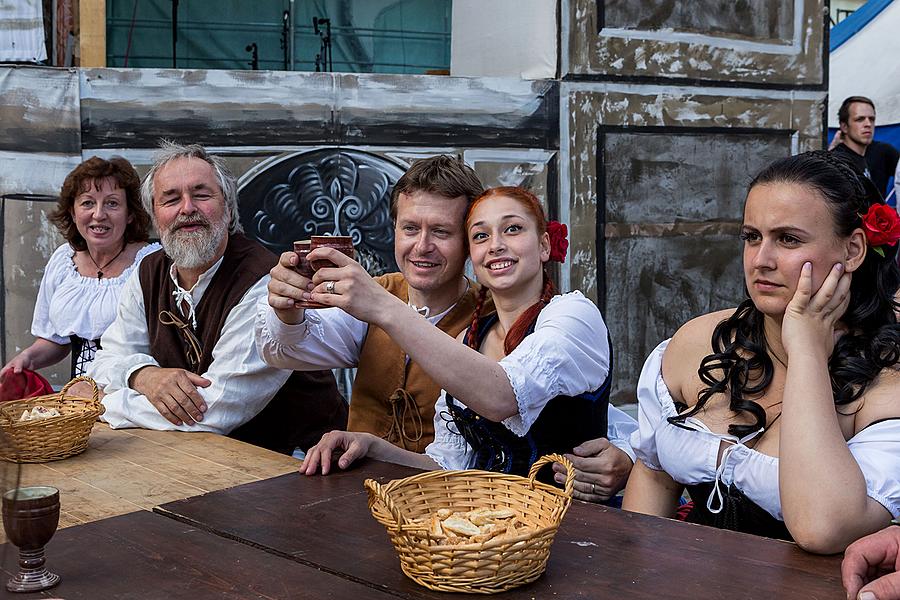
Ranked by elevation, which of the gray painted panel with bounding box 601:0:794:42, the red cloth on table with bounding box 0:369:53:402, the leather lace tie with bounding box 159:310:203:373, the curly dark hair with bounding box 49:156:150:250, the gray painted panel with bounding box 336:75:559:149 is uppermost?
the gray painted panel with bounding box 601:0:794:42

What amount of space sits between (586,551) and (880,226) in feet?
3.24

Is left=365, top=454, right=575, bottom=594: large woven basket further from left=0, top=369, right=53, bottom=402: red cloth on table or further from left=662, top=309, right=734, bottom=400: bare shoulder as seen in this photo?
left=0, top=369, right=53, bottom=402: red cloth on table

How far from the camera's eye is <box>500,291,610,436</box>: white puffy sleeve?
99.2 inches

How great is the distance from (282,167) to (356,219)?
514 millimetres

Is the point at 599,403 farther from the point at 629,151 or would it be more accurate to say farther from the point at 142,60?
the point at 142,60

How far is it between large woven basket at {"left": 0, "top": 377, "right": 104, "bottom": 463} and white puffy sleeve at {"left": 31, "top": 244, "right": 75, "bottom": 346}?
1.65m

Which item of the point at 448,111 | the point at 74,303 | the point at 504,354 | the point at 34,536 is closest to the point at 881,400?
the point at 504,354

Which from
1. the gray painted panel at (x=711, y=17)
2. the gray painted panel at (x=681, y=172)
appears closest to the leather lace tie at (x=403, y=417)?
the gray painted panel at (x=681, y=172)

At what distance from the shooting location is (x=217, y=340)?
11.1 ft

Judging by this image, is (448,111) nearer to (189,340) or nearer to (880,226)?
(189,340)

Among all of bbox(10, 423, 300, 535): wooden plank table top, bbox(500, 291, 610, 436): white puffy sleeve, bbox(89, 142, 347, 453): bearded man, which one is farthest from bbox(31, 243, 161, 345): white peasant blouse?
bbox(500, 291, 610, 436): white puffy sleeve

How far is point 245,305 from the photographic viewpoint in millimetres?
3357

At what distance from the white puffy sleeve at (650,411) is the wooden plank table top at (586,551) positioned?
0.31m

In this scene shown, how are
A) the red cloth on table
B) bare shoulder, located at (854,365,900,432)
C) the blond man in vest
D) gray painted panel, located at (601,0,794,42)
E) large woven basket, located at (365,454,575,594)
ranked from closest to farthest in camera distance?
1. large woven basket, located at (365,454,575,594)
2. bare shoulder, located at (854,365,900,432)
3. the blond man in vest
4. the red cloth on table
5. gray painted panel, located at (601,0,794,42)
